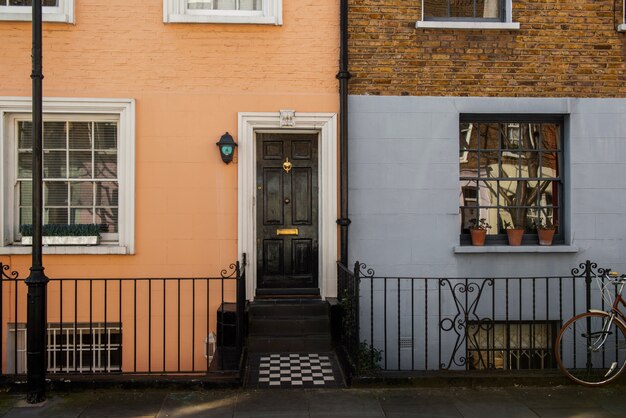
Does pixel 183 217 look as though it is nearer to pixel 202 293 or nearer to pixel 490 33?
pixel 202 293

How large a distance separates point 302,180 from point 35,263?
12.6 ft

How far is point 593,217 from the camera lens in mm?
8383

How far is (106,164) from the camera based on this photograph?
8.32 metres

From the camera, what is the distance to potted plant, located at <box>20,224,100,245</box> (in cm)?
807

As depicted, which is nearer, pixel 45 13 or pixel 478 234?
pixel 45 13

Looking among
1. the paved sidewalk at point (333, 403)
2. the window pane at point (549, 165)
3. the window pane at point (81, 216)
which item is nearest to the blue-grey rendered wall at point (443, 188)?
the window pane at point (549, 165)

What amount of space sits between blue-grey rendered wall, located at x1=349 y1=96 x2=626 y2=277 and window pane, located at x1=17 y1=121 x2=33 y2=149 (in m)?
4.44

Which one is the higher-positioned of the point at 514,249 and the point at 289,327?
the point at 514,249

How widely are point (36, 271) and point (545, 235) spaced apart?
6484 mm

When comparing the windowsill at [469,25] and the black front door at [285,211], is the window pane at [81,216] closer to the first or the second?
the black front door at [285,211]

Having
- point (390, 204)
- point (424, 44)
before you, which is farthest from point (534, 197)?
point (424, 44)

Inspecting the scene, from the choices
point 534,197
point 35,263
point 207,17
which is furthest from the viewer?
point 534,197

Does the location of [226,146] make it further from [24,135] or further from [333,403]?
[333,403]

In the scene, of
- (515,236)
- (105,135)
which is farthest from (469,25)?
(105,135)
